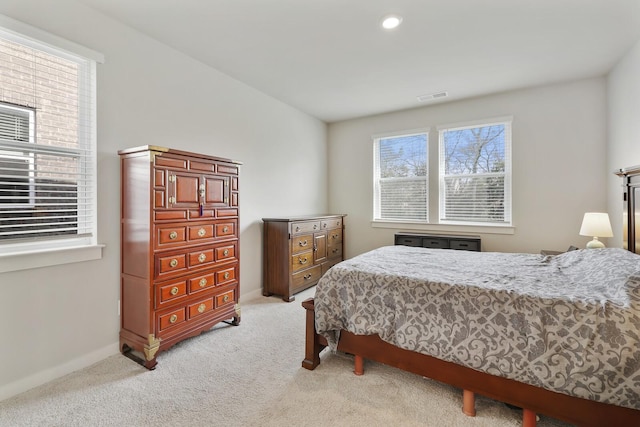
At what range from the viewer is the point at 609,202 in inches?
133

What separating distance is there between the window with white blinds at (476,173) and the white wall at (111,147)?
2901mm

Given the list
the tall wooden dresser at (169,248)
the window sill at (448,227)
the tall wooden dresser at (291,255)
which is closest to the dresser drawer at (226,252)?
the tall wooden dresser at (169,248)

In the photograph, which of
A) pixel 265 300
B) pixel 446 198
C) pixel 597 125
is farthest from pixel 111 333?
pixel 597 125

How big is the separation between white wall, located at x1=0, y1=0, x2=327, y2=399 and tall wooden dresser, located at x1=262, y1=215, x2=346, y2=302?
17 centimetres

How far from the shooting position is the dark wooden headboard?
2357mm

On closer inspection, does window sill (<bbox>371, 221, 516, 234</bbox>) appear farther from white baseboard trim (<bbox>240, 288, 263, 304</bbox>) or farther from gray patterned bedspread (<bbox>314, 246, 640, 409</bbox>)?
white baseboard trim (<bbox>240, 288, 263, 304</bbox>)

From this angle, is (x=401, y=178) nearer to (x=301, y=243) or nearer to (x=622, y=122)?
(x=301, y=243)

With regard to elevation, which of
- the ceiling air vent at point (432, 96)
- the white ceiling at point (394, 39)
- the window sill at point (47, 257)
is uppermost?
the ceiling air vent at point (432, 96)

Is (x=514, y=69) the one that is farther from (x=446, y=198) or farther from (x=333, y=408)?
(x=333, y=408)

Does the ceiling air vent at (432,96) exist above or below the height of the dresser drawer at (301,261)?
above

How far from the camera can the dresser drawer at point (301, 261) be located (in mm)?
3723

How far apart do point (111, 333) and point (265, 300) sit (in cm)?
166

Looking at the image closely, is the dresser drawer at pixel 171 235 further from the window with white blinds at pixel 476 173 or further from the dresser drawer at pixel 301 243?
the window with white blinds at pixel 476 173

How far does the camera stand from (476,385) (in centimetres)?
162
